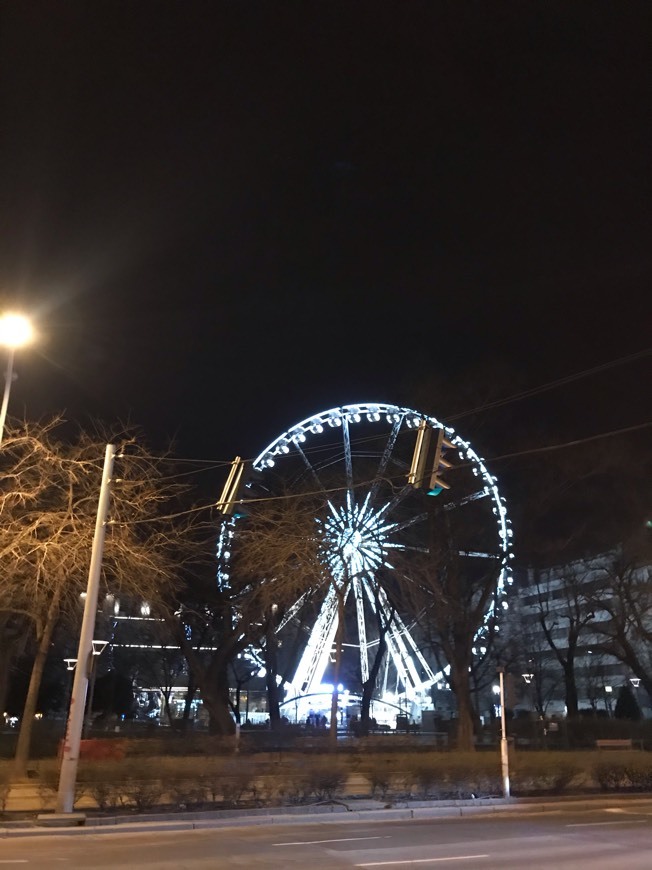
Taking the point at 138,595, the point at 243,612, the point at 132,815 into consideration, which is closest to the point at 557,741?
the point at 243,612

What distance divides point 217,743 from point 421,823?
18.0 metres

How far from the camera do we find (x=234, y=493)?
1570 centimetres

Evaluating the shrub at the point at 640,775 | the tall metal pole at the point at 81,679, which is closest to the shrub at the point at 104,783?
the tall metal pole at the point at 81,679

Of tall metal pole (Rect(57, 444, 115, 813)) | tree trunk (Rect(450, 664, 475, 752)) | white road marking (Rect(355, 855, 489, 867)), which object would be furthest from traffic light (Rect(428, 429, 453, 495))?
tree trunk (Rect(450, 664, 475, 752))

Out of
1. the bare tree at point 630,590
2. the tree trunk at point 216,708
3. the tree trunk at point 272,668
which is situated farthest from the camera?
the bare tree at point 630,590

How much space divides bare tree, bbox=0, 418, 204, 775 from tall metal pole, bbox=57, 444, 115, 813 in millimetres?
1305

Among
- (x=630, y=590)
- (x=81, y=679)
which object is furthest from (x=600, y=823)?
(x=630, y=590)

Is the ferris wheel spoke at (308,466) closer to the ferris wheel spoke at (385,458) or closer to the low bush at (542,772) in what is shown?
the ferris wheel spoke at (385,458)

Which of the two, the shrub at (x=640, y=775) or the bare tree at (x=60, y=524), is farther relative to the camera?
the shrub at (x=640, y=775)

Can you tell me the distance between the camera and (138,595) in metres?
26.9

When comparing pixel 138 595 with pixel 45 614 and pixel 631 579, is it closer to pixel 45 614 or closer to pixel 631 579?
pixel 45 614

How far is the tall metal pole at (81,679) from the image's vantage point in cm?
1656

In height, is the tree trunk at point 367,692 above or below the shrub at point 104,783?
above

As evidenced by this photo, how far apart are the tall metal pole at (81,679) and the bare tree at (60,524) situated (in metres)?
1.31
